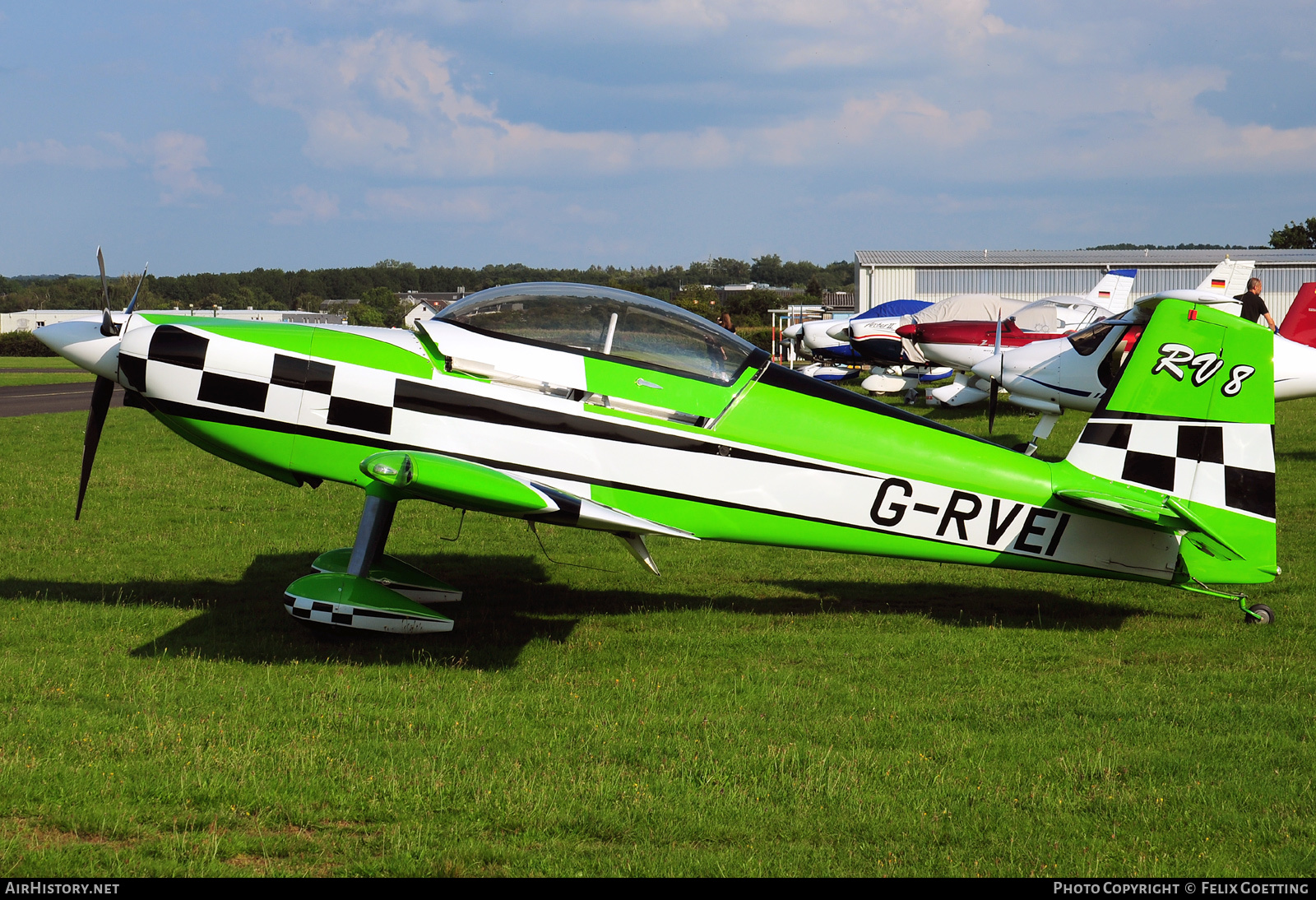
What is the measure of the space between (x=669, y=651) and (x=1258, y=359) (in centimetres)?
434

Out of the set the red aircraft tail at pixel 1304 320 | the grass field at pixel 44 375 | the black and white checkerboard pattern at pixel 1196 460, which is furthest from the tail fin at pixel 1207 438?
the grass field at pixel 44 375

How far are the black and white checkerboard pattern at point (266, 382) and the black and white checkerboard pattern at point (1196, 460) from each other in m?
4.90

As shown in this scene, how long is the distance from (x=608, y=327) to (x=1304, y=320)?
43.0ft

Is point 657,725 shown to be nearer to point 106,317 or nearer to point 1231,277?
point 106,317

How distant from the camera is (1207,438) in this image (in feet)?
22.4

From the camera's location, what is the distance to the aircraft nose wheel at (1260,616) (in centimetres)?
716

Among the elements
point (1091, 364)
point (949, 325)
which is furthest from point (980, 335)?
point (1091, 364)

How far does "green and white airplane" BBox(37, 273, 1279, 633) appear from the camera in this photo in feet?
21.4

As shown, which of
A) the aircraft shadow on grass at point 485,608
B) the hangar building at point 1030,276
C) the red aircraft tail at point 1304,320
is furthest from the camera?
the hangar building at point 1030,276

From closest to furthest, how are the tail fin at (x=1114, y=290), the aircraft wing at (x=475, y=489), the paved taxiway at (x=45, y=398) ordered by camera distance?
the aircraft wing at (x=475, y=489)
the paved taxiway at (x=45, y=398)
the tail fin at (x=1114, y=290)

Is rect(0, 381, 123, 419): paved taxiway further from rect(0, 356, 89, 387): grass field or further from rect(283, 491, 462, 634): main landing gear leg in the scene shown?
rect(283, 491, 462, 634): main landing gear leg

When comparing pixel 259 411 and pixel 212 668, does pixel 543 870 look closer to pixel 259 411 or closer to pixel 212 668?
pixel 212 668

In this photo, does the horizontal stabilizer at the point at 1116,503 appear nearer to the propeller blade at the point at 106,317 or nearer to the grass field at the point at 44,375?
the propeller blade at the point at 106,317

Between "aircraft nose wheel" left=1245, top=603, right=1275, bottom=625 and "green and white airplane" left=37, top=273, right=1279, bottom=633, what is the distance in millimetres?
574
